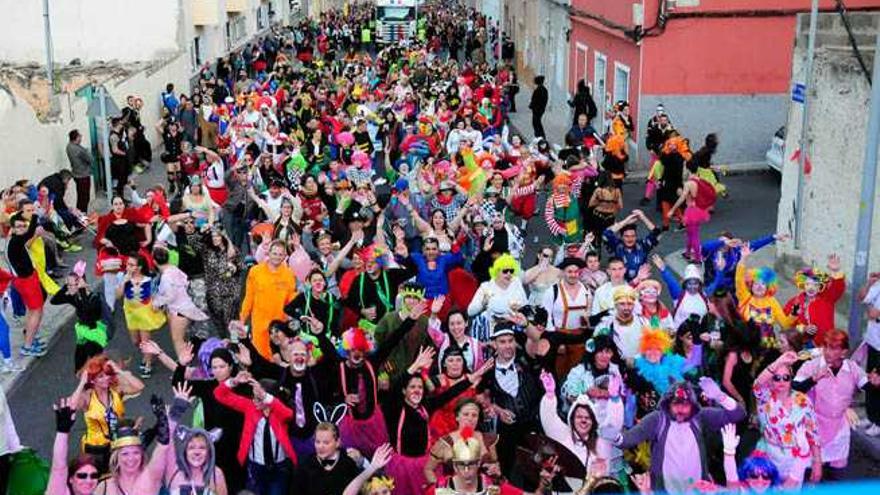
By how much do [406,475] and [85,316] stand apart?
13.8ft

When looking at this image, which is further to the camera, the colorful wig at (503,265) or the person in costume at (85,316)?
the person in costume at (85,316)

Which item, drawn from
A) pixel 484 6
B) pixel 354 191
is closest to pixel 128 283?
pixel 354 191

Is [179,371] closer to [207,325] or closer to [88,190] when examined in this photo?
[207,325]

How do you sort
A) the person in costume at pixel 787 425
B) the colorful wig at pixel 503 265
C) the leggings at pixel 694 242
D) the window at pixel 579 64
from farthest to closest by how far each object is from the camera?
1. the window at pixel 579 64
2. the leggings at pixel 694 242
3. the colorful wig at pixel 503 265
4. the person in costume at pixel 787 425

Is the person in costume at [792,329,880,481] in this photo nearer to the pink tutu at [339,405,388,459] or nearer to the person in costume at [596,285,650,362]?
the person in costume at [596,285,650,362]

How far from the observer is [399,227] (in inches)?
476

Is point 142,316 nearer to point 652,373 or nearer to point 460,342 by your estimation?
point 460,342

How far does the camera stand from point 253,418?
7355mm

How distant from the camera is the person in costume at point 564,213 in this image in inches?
527

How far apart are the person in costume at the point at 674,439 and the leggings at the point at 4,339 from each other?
21.5ft

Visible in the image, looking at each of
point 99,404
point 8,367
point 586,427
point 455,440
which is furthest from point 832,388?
point 8,367

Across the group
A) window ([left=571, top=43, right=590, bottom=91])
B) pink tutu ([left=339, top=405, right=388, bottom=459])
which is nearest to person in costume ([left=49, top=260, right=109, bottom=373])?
pink tutu ([left=339, top=405, right=388, bottom=459])

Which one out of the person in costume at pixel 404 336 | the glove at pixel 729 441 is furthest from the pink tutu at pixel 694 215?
the glove at pixel 729 441

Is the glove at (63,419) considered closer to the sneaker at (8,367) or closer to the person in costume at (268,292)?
the person in costume at (268,292)
